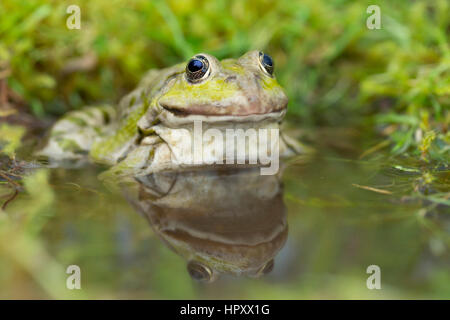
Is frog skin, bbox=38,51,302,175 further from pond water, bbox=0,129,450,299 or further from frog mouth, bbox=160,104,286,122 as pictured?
pond water, bbox=0,129,450,299

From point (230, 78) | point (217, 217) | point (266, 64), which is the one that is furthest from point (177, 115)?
point (217, 217)

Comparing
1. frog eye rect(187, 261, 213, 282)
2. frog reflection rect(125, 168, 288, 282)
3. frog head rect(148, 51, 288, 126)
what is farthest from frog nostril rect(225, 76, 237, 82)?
frog eye rect(187, 261, 213, 282)

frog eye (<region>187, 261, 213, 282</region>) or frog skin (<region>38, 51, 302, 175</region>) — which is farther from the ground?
frog skin (<region>38, 51, 302, 175</region>)

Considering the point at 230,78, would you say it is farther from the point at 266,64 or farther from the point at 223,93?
the point at 266,64

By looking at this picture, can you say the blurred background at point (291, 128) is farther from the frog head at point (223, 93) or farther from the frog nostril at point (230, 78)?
the frog nostril at point (230, 78)

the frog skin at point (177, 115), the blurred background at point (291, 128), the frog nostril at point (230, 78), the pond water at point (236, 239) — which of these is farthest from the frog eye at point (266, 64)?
the pond water at point (236, 239)
